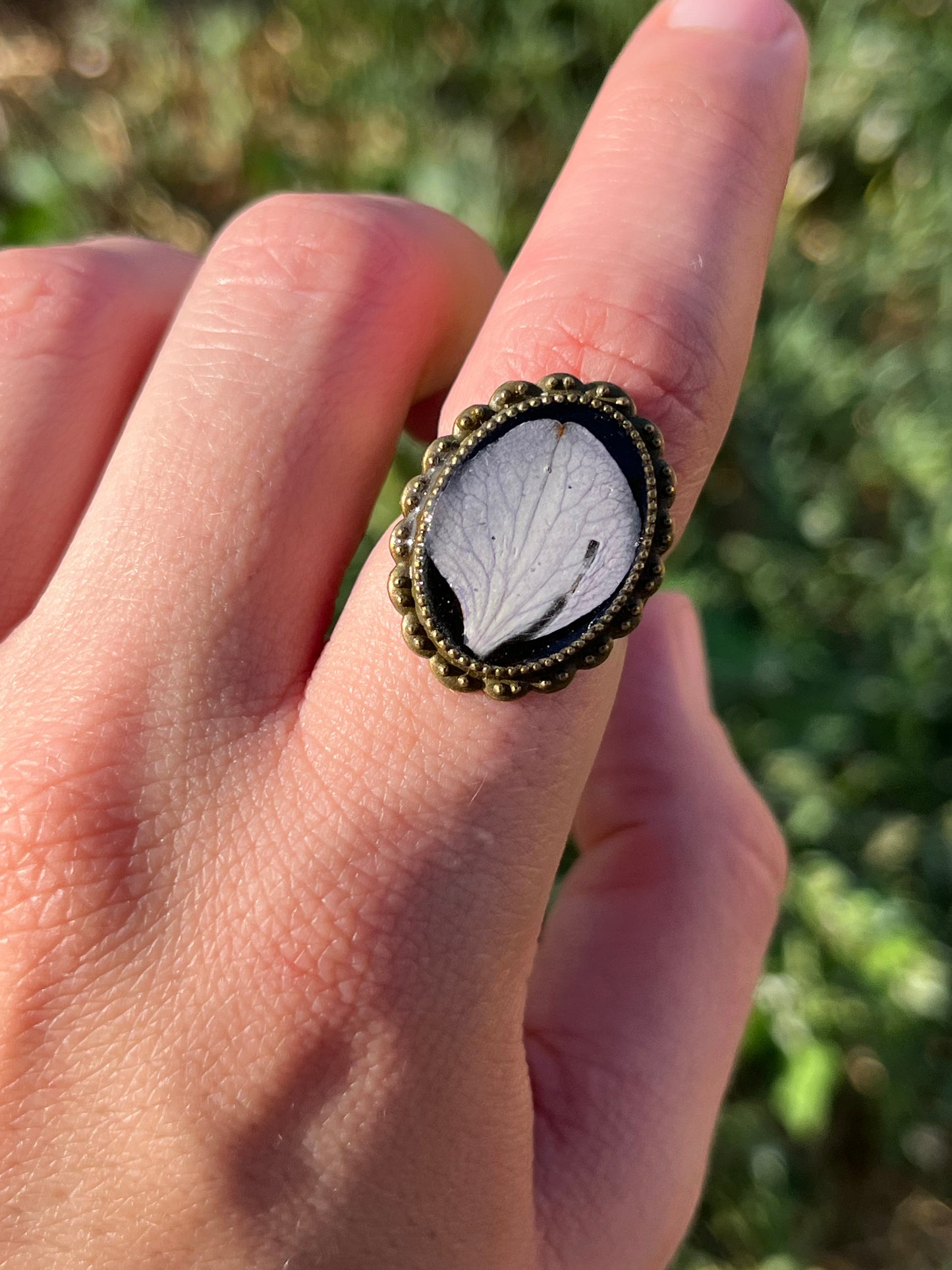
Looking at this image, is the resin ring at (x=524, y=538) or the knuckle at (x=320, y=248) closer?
the resin ring at (x=524, y=538)

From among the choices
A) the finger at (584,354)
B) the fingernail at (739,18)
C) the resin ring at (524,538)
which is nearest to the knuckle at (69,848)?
the finger at (584,354)

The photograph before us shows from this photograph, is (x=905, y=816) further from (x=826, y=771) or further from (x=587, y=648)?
(x=587, y=648)

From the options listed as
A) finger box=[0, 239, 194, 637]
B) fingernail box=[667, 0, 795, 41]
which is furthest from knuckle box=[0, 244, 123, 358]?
fingernail box=[667, 0, 795, 41]

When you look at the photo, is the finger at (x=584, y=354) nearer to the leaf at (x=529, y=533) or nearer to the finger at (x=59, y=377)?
the leaf at (x=529, y=533)

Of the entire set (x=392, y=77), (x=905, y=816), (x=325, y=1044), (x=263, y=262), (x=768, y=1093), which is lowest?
(x=768, y=1093)

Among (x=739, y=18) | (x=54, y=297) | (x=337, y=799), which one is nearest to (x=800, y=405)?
(x=739, y=18)

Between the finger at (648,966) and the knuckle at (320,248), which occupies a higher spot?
the knuckle at (320,248)

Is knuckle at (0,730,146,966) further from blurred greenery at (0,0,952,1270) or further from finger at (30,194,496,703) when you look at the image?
blurred greenery at (0,0,952,1270)

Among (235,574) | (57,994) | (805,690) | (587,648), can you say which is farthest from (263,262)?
(805,690)
